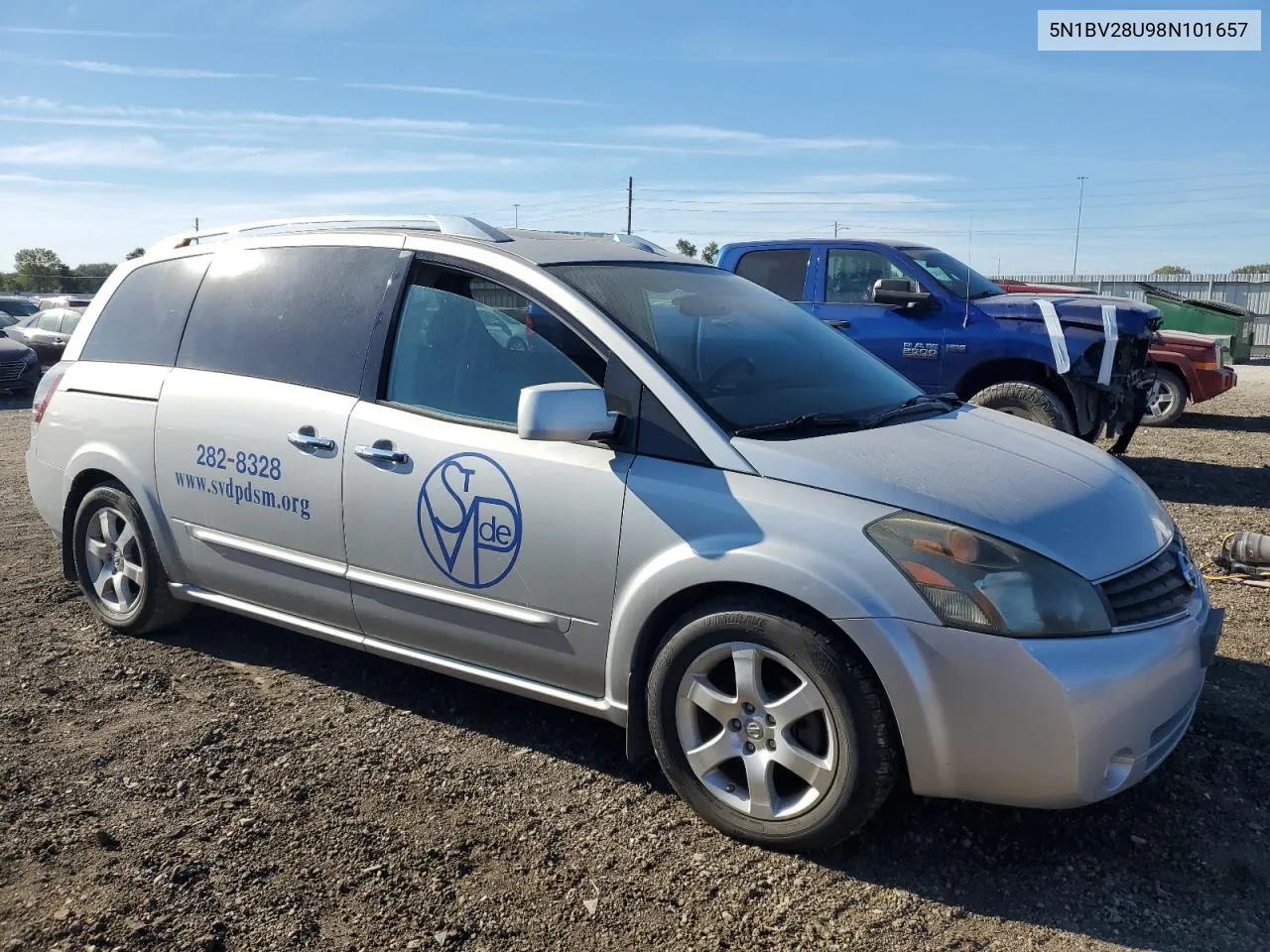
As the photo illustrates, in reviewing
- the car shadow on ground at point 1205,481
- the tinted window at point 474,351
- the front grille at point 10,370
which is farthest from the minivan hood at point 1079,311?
the front grille at point 10,370

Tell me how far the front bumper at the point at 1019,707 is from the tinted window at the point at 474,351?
1.34m

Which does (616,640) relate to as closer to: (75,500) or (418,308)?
(418,308)

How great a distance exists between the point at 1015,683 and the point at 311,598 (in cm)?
254

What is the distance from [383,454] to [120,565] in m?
1.87

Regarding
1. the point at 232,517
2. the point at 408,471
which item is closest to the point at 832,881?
the point at 408,471

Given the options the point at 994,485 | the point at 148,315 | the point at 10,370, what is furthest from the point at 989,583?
the point at 10,370

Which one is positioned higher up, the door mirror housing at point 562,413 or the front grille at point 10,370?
the door mirror housing at point 562,413

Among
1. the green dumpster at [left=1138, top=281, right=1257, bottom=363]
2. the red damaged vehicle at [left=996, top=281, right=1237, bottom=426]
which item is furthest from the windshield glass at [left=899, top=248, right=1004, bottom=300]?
the green dumpster at [left=1138, top=281, right=1257, bottom=363]

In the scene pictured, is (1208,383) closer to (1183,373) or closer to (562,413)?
(1183,373)

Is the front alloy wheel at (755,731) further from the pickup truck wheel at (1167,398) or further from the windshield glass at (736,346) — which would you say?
the pickup truck wheel at (1167,398)

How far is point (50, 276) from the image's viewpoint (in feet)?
164

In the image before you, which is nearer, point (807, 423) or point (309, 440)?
point (807, 423)

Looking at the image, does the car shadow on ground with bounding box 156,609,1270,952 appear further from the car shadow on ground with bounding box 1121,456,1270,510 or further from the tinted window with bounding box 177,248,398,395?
the car shadow on ground with bounding box 1121,456,1270,510

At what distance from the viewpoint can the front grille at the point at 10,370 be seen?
16.4 m
